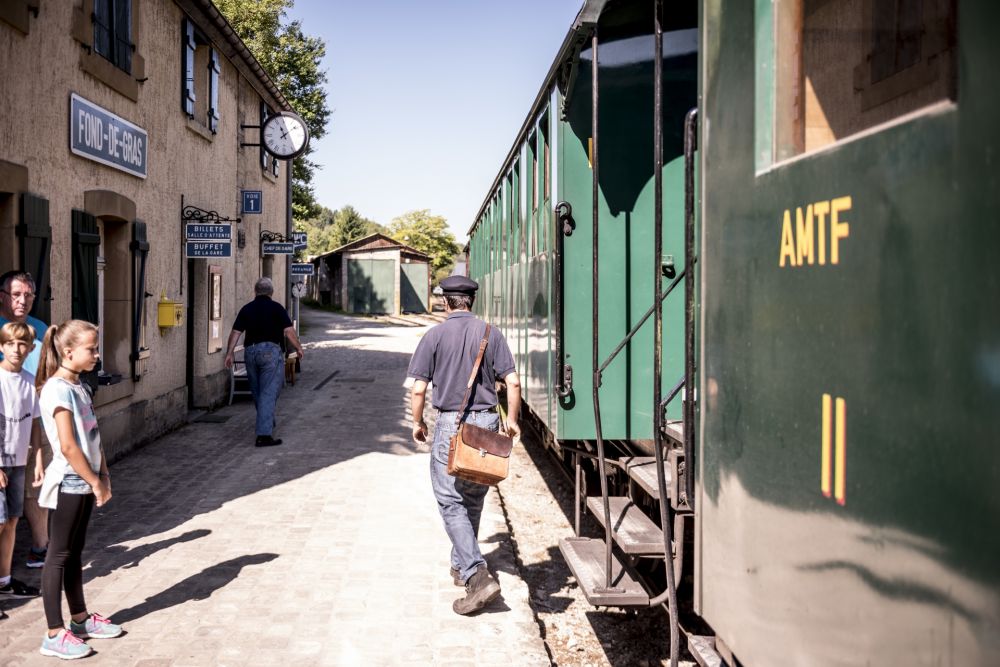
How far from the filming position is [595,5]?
482cm

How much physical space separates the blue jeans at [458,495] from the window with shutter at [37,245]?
3905 millimetres

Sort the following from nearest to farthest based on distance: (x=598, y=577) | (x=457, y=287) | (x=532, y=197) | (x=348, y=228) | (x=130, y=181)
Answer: (x=598, y=577)
(x=457, y=287)
(x=532, y=197)
(x=130, y=181)
(x=348, y=228)

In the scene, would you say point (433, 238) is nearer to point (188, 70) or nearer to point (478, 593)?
point (188, 70)

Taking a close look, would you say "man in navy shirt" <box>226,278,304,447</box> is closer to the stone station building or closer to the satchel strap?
the stone station building

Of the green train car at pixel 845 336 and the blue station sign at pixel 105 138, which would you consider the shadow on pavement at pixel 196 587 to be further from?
the blue station sign at pixel 105 138

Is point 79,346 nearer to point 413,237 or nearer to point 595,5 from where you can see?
point 595,5

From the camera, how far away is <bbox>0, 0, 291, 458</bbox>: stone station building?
7391mm

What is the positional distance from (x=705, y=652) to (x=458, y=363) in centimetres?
269

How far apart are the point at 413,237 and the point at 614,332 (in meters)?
69.9

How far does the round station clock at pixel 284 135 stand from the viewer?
51.5ft

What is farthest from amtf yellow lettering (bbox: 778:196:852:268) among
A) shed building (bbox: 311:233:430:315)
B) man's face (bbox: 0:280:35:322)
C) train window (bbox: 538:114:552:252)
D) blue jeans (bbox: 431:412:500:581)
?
shed building (bbox: 311:233:430:315)

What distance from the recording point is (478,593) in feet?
16.5

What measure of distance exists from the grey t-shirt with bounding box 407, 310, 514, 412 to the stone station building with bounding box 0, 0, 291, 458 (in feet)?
12.6

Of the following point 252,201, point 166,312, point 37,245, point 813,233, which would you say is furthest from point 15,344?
point 252,201
